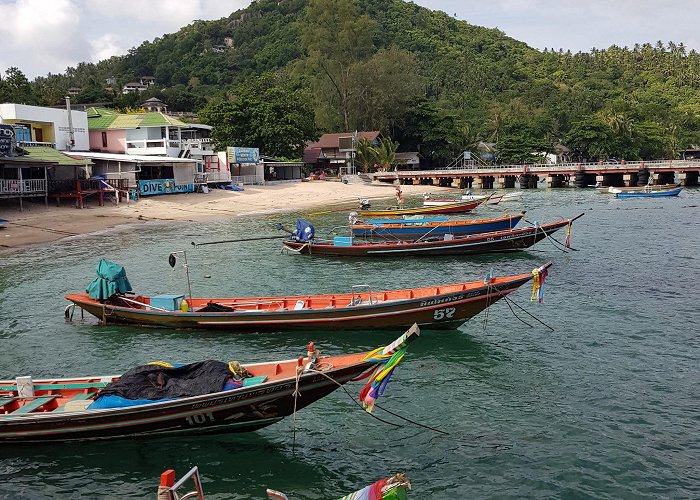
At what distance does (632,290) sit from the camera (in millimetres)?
23250

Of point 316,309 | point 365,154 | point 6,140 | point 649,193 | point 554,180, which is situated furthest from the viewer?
point 365,154

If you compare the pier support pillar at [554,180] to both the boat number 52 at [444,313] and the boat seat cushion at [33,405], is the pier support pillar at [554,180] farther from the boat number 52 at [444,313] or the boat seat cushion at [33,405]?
the boat seat cushion at [33,405]

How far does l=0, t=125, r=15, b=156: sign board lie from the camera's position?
40.0 m

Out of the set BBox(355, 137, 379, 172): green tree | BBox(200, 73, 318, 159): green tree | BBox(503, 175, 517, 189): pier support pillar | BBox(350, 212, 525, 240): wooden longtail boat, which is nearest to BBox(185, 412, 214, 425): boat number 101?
BBox(350, 212, 525, 240): wooden longtail boat

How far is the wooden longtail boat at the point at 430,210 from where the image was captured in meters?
43.6

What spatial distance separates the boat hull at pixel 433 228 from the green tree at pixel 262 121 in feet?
Answer: 125

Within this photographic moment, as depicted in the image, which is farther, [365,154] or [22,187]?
[365,154]

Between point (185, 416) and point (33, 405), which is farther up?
point (33, 405)

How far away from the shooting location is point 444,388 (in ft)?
47.8

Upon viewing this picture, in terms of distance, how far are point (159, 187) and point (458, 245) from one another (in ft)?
102

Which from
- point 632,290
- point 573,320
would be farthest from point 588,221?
point 573,320

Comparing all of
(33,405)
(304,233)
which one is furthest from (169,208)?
(33,405)

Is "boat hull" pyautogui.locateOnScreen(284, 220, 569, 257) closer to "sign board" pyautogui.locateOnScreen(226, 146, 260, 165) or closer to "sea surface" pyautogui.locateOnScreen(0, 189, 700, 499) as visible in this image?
"sea surface" pyautogui.locateOnScreen(0, 189, 700, 499)

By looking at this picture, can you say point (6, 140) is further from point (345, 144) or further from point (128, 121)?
point (345, 144)
